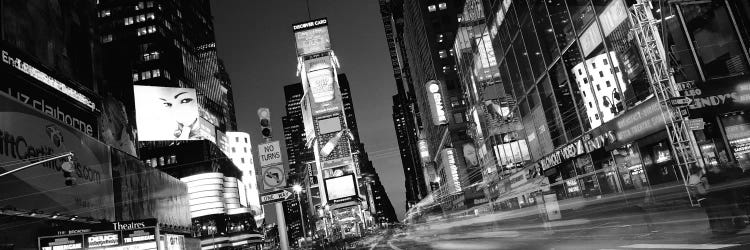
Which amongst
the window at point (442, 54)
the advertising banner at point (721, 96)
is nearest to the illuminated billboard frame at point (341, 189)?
the window at point (442, 54)

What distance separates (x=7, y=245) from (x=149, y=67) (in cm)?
8147

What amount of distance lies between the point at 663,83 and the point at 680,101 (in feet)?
3.56

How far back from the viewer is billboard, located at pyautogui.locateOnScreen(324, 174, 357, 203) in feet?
213

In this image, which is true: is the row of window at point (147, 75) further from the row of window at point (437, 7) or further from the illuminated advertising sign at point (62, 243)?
the illuminated advertising sign at point (62, 243)

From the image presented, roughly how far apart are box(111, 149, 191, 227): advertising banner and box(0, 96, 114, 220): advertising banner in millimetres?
1277

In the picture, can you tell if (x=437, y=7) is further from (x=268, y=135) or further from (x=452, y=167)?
(x=268, y=135)

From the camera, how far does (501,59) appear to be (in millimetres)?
36438

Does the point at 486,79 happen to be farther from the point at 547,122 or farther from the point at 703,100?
the point at 703,100

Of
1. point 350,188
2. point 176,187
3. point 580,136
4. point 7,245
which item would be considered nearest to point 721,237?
point 580,136

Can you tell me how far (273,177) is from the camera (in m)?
13.2

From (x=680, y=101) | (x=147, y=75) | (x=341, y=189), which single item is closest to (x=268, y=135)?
(x=680, y=101)

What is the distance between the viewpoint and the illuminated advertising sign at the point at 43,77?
1981 cm

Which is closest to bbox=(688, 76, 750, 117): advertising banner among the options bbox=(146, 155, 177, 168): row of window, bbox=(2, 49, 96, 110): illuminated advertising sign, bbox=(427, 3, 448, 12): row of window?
bbox=(2, 49, 96, 110): illuminated advertising sign

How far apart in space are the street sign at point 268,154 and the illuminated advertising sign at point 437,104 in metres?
45.1
